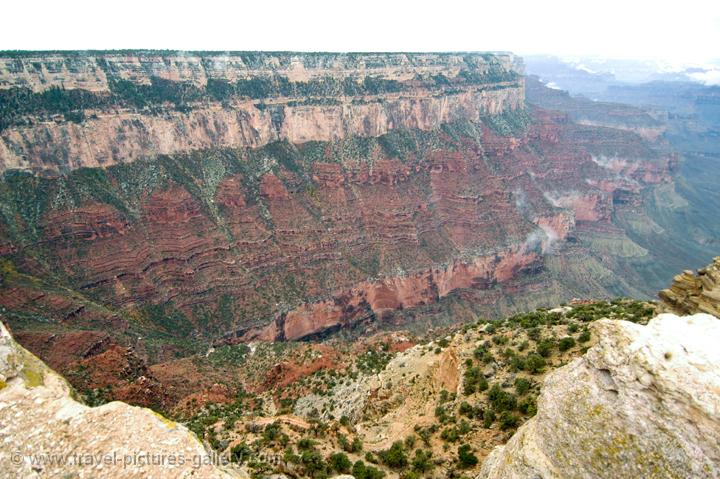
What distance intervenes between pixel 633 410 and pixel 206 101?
94.7 meters

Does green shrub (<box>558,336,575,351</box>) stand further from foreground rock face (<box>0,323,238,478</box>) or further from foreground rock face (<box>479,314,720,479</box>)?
foreground rock face (<box>0,323,238,478</box>)

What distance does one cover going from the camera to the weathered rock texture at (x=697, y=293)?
2198 cm

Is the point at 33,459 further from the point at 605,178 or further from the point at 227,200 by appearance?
the point at 605,178

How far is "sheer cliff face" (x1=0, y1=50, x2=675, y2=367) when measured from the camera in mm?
68062

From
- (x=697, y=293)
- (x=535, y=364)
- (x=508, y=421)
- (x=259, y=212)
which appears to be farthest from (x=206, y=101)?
(x=697, y=293)

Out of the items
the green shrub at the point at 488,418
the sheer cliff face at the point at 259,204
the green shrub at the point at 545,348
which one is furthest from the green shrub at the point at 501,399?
the sheer cliff face at the point at 259,204

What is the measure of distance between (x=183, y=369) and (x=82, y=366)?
465 inches

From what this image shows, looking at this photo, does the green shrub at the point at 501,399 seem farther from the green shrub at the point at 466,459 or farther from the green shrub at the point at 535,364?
the green shrub at the point at 466,459

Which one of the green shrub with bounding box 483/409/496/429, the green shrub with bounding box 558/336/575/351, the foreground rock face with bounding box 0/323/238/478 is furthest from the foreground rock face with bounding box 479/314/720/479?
the green shrub with bounding box 558/336/575/351

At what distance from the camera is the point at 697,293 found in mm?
23484

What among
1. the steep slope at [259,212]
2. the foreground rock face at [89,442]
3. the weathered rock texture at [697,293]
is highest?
the foreground rock face at [89,442]

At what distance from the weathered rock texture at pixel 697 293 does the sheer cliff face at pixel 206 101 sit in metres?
85.9

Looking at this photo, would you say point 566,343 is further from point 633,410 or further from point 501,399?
point 633,410

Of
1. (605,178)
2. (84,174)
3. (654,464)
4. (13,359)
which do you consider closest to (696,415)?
(654,464)
